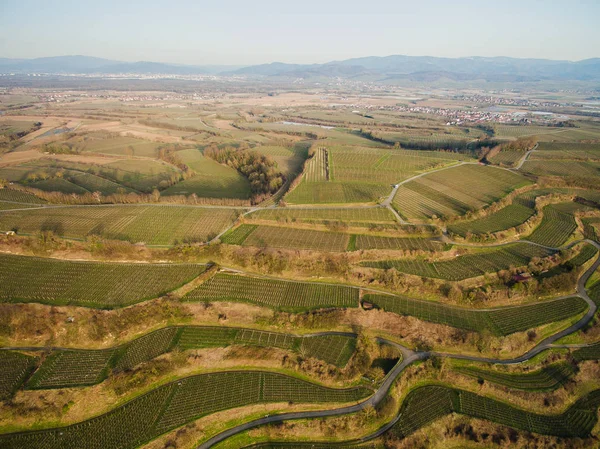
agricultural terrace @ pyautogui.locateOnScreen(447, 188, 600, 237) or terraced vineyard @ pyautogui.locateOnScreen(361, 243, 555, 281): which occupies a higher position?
agricultural terrace @ pyautogui.locateOnScreen(447, 188, 600, 237)

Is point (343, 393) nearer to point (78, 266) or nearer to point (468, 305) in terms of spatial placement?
point (468, 305)

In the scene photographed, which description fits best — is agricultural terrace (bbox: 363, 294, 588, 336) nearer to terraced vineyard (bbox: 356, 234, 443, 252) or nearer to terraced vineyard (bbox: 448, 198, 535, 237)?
terraced vineyard (bbox: 356, 234, 443, 252)

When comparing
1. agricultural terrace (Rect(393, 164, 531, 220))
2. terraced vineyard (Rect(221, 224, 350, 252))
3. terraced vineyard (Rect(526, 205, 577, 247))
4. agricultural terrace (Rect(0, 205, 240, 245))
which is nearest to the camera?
terraced vineyard (Rect(221, 224, 350, 252))

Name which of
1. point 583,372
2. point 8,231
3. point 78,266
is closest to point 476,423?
point 583,372

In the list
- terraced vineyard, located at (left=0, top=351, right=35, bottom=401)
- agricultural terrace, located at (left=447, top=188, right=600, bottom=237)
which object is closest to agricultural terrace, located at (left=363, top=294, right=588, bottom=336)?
agricultural terrace, located at (left=447, top=188, right=600, bottom=237)

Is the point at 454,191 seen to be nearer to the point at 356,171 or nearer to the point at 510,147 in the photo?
the point at 356,171

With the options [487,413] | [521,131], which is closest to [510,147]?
[521,131]

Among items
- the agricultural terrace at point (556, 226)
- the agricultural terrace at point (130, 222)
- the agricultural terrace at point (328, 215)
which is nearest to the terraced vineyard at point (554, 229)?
the agricultural terrace at point (556, 226)
